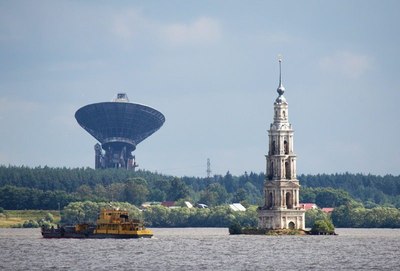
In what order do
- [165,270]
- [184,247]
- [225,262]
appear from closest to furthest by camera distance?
[165,270] → [225,262] → [184,247]

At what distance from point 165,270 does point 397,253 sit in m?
38.5

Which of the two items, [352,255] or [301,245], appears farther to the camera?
[301,245]

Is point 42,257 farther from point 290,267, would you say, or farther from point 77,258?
point 290,267

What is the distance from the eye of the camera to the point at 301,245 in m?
198

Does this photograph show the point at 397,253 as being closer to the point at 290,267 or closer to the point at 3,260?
the point at 290,267

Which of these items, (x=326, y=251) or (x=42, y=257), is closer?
(x=42, y=257)

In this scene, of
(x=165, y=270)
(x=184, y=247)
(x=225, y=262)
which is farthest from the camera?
(x=184, y=247)

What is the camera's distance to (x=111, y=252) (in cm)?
18062

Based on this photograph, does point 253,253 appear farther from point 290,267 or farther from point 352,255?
point 290,267

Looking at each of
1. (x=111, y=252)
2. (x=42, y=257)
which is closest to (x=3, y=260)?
(x=42, y=257)

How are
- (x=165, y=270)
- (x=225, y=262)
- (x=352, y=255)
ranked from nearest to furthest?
(x=165, y=270) → (x=225, y=262) → (x=352, y=255)

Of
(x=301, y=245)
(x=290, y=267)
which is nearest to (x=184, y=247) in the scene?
(x=301, y=245)

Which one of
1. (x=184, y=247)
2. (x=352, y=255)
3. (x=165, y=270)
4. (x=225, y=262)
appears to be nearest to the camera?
(x=165, y=270)

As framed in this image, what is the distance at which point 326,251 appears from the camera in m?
182
